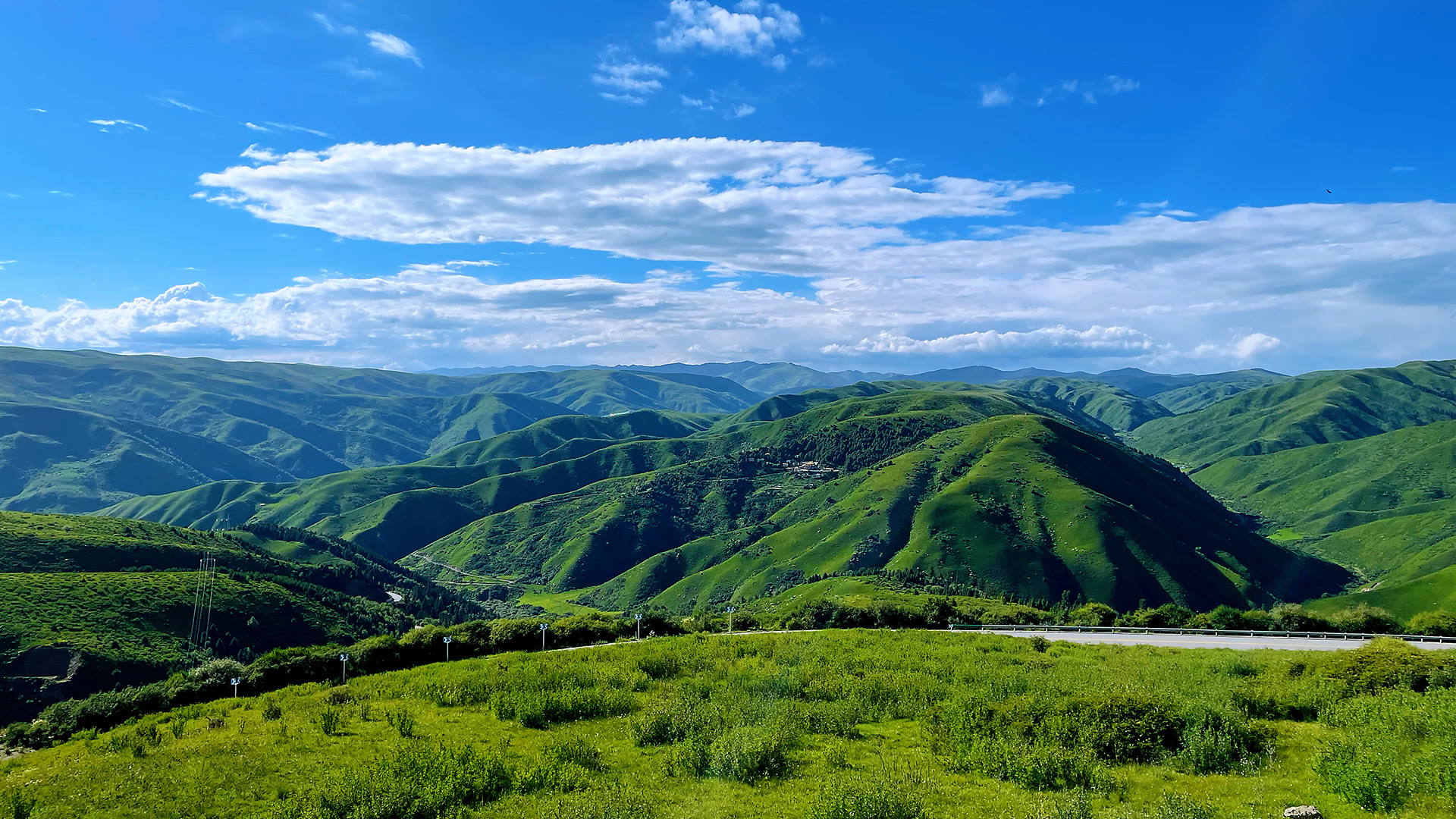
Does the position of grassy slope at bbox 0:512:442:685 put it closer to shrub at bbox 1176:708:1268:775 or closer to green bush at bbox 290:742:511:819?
green bush at bbox 290:742:511:819

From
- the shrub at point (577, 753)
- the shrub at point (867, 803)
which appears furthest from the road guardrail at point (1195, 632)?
the shrub at point (867, 803)

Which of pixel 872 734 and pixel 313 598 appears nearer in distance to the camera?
pixel 872 734

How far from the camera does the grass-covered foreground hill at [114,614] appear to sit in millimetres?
123688

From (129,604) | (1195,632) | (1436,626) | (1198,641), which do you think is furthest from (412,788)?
(129,604)

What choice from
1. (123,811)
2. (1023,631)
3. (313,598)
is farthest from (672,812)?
(313,598)

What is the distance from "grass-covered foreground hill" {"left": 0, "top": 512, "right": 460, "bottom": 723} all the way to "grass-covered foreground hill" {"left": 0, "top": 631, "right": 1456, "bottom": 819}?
131003mm

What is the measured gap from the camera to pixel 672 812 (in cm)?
1773

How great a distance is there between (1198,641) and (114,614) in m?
184

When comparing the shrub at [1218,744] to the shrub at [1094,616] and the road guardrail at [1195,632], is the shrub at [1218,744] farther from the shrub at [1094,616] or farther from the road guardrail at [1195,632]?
the shrub at [1094,616]

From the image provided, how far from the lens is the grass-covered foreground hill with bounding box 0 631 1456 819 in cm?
1814

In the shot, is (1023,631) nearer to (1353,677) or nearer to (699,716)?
(1353,677)

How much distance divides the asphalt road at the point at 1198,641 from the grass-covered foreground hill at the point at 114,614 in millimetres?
148587

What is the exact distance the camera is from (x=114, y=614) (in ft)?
468

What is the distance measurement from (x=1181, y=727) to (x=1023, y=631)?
133 ft
